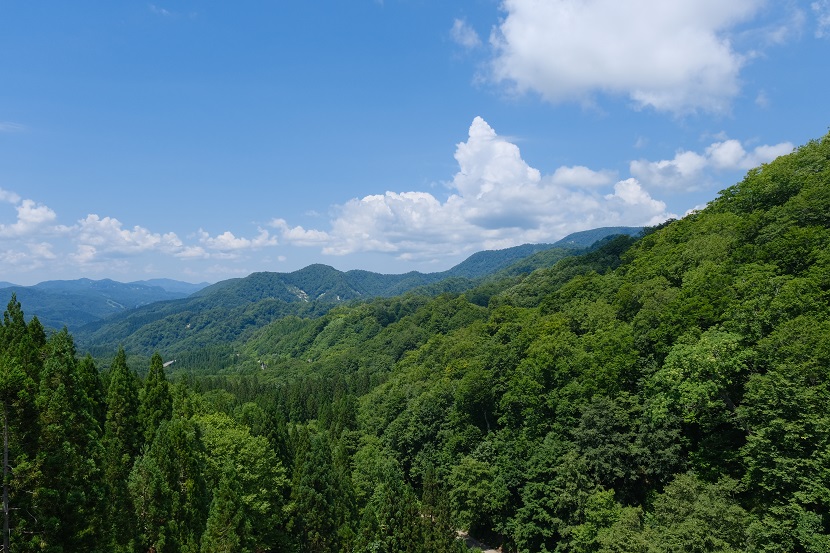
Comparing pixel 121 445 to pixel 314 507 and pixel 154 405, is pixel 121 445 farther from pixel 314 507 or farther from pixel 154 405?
pixel 314 507

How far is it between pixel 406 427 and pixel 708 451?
36.0 metres

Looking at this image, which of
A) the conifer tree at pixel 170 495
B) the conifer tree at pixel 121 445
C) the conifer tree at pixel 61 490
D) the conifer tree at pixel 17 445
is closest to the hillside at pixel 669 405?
the conifer tree at pixel 170 495

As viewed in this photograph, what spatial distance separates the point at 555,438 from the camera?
119 ft

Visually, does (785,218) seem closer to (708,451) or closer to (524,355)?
(708,451)

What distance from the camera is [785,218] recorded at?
3744 centimetres

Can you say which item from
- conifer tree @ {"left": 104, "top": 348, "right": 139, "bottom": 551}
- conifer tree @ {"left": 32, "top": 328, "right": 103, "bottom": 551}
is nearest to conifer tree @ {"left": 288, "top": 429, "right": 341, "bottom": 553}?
conifer tree @ {"left": 104, "top": 348, "right": 139, "bottom": 551}

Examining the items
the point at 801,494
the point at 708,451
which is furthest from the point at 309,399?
the point at 801,494

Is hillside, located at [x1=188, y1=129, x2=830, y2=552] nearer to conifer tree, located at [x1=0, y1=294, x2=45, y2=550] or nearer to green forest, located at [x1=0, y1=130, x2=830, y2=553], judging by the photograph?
green forest, located at [x1=0, y1=130, x2=830, y2=553]

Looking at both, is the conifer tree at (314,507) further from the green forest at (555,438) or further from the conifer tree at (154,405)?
the conifer tree at (154,405)

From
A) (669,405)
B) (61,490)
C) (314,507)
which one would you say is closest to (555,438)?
(669,405)

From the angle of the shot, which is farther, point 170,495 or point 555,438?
point 555,438

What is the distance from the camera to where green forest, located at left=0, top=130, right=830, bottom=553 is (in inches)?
815

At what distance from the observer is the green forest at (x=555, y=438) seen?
815 inches

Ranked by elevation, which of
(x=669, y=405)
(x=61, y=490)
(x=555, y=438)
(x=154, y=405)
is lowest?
(x=555, y=438)
